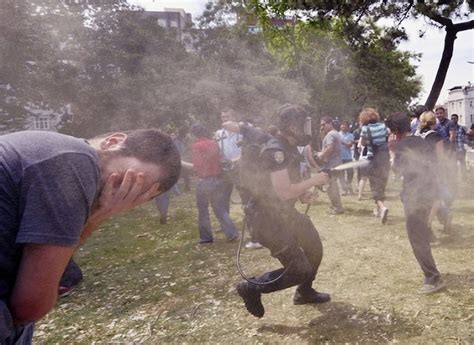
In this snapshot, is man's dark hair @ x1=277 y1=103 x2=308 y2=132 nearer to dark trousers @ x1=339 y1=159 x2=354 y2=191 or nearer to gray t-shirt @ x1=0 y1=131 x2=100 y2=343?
gray t-shirt @ x1=0 y1=131 x2=100 y2=343

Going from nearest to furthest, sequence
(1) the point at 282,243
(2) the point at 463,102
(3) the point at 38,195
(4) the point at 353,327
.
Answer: (3) the point at 38,195 → (1) the point at 282,243 → (4) the point at 353,327 → (2) the point at 463,102

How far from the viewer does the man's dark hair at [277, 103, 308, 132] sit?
3176 millimetres

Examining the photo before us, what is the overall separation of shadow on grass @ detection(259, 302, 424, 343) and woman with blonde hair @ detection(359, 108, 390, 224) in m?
2.84

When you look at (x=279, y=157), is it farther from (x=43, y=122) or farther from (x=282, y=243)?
(x=43, y=122)

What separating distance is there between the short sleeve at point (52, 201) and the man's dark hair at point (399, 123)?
3.43 metres

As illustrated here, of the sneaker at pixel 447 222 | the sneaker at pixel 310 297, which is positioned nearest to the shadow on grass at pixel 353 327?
the sneaker at pixel 310 297

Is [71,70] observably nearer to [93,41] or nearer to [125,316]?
[93,41]

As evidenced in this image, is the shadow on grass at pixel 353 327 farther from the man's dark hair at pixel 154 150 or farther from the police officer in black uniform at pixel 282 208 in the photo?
the man's dark hair at pixel 154 150

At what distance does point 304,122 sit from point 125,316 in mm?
2491

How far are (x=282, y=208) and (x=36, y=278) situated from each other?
2.23 meters

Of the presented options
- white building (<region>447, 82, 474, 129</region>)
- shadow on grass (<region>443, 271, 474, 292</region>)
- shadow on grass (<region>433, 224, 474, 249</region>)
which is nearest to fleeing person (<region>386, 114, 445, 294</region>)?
shadow on grass (<region>443, 271, 474, 292</region>)

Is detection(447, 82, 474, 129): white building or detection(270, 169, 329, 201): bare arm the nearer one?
detection(270, 169, 329, 201): bare arm

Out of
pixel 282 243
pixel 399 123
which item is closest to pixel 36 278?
pixel 282 243

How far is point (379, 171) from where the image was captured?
6070 mm
